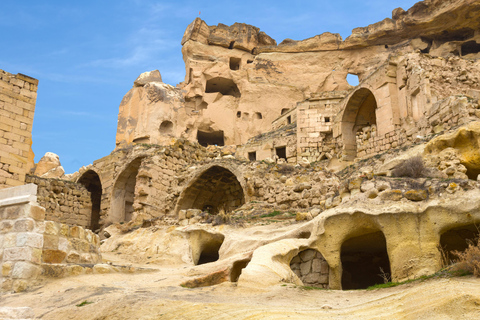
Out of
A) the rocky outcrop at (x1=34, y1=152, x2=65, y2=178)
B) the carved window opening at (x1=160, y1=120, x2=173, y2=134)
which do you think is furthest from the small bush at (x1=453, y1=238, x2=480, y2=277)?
the carved window opening at (x1=160, y1=120, x2=173, y2=134)

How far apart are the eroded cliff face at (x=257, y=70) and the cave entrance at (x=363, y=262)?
24305mm

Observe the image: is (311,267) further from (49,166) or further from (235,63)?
(235,63)

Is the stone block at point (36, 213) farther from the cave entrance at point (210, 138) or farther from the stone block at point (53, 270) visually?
the cave entrance at point (210, 138)

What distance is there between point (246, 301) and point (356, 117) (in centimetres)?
1705

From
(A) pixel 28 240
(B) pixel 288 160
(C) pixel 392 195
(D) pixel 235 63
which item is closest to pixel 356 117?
(B) pixel 288 160

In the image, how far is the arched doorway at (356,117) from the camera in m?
21.9

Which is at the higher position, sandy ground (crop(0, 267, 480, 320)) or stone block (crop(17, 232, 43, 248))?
stone block (crop(17, 232, 43, 248))

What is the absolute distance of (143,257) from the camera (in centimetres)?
1293

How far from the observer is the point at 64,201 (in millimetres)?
19031

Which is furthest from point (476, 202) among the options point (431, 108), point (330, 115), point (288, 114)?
point (288, 114)

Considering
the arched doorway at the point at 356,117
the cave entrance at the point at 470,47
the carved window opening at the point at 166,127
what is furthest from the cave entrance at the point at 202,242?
the cave entrance at the point at 470,47

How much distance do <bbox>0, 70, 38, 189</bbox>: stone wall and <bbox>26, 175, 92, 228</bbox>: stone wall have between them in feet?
11.6

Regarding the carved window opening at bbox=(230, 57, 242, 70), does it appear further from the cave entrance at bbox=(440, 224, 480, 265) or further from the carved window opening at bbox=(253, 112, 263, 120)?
the cave entrance at bbox=(440, 224, 480, 265)

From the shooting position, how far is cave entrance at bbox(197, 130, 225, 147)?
3728 centimetres
